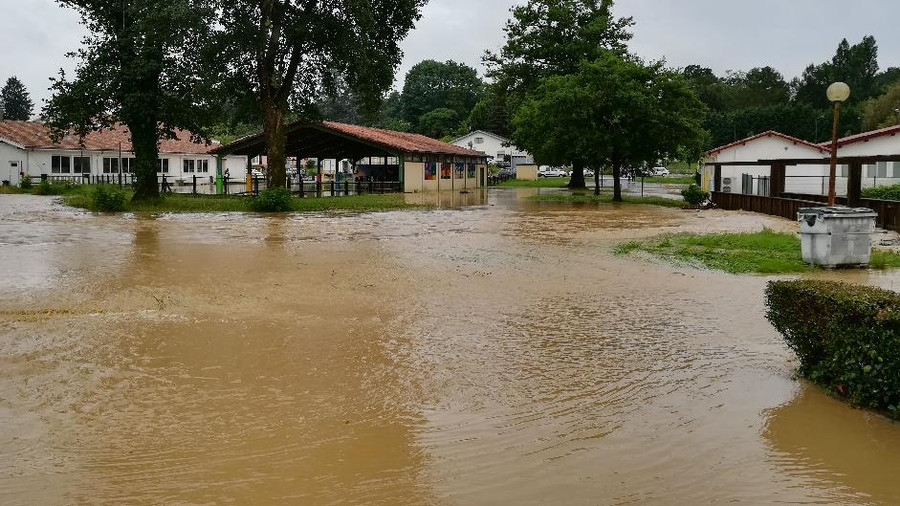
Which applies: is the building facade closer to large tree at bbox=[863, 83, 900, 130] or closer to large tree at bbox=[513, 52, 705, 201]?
large tree at bbox=[863, 83, 900, 130]

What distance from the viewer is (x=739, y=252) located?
1686 centimetres

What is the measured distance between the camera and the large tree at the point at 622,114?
39469 millimetres

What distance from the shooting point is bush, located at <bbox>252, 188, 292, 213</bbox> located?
107 ft

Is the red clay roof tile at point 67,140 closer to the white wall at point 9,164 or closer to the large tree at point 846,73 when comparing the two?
the white wall at point 9,164

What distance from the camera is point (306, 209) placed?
3412 centimetres

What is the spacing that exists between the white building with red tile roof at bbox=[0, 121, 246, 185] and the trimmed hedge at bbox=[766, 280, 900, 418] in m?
44.1

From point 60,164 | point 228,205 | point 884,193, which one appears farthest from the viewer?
point 60,164

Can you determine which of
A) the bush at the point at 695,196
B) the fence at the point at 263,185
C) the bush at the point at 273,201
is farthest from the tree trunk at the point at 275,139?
the bush at the point at 695,196

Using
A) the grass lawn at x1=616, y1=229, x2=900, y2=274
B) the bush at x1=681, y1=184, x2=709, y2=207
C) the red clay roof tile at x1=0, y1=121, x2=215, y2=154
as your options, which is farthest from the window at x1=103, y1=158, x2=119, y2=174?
the grass lawn at x1=616, y1=229, x2=900, y2=274

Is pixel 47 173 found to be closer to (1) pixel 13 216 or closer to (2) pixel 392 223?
(1) pixel 13 216

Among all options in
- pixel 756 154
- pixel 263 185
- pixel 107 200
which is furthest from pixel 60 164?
pixel 756 154

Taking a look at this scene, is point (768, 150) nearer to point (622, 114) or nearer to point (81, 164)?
point (622, 114)

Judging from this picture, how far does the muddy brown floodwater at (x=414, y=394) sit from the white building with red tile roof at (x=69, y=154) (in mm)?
38401

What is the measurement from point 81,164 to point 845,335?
184 ft
